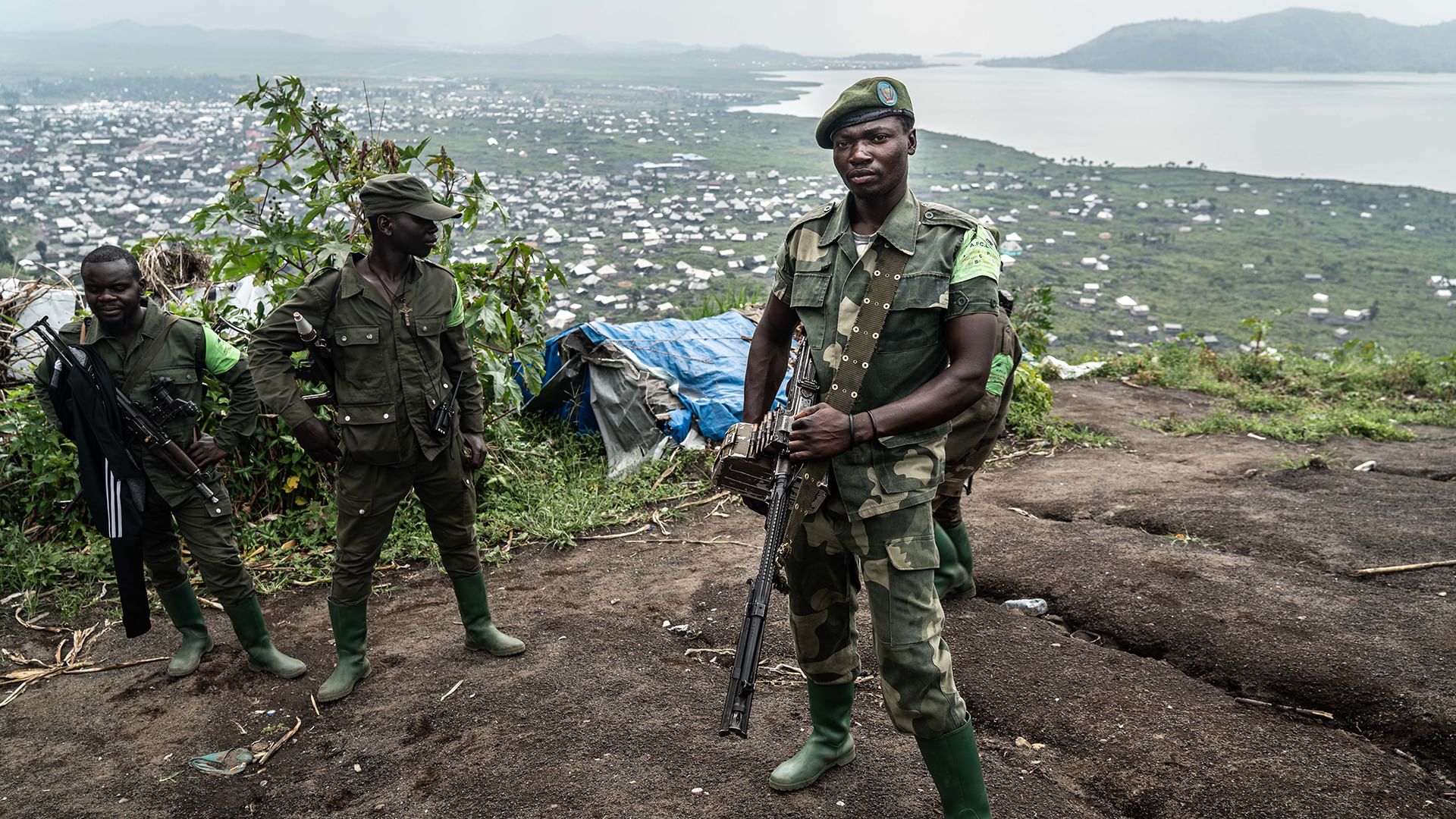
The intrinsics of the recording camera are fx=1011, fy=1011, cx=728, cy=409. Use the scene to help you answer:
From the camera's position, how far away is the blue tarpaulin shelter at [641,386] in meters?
6.91

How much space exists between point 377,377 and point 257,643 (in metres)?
1.32

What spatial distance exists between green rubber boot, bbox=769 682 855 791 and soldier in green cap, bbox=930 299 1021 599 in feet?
3.48

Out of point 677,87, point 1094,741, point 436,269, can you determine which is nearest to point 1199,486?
point 1094,741

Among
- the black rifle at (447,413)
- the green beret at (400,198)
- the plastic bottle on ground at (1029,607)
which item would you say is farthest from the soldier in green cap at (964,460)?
the green beret at (400,198)

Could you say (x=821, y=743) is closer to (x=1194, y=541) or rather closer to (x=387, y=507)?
(x=387, y=507)

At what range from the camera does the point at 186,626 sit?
4.25 m

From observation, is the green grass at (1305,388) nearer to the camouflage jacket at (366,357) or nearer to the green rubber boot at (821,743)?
the green rubber boot at (821,743)

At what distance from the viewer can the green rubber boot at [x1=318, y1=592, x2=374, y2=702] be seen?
391 centimetres

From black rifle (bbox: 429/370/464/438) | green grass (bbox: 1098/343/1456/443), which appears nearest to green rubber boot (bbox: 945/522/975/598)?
black rifle (bbox: 429/370/464/438)

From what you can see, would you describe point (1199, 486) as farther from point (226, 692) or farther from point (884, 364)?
point (226, 692)

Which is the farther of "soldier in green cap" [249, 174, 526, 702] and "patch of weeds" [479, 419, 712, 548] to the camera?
"patch of weeds" [479, 419, 712, 548]

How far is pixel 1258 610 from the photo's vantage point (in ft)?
13.5

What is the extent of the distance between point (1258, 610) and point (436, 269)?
3.54 meters

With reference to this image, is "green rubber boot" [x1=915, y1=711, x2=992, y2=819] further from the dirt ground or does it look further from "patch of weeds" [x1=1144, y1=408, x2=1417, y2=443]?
"patch of weeds" [x1=1144, y1=408, x2=1417, y2=443]
